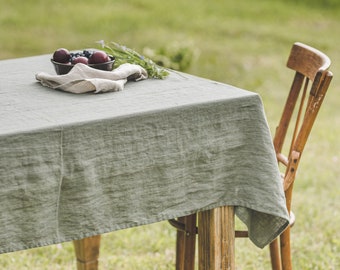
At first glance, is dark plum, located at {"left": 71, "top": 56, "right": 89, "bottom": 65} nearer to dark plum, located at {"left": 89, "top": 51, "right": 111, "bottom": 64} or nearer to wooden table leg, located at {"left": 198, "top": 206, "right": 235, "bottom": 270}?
dark plum, located at {"left": 89, "top": 51, "right": 111, "bottom": 64}

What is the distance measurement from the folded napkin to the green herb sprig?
0.06 m

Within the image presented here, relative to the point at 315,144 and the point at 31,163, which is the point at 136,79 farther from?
the point at 315,144

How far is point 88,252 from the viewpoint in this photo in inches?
137

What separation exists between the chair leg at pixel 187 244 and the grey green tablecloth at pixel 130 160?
0.41 meters

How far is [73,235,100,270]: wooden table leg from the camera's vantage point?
3457 mm

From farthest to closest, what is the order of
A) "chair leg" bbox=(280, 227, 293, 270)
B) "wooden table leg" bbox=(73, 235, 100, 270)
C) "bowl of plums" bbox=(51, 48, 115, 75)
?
"wooden table leg" bbox=(73, 235, 100, 270), "chair leg" bbox=(280, 227, 293, 270), "bowl of plums" bbox=(51, 48, 115, 75)

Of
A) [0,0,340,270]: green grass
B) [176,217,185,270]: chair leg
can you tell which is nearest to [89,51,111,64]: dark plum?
[176,217,185,270]: chair leg

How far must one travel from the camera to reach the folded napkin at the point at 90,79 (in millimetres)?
2535

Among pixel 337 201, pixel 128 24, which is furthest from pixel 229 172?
pixel 128 24

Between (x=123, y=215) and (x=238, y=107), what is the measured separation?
52 centimetres

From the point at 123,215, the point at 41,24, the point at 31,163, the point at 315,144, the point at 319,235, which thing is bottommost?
the point at 41,24

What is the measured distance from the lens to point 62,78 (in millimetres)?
2580

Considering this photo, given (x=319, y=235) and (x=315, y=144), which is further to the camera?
(x=315, y=144)

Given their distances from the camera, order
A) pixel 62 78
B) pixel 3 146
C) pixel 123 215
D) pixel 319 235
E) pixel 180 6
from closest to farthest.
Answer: pixel 3 146 < pixel 123 215 < pixel 62 78 < pixel 319 235 < pixel 180 6
